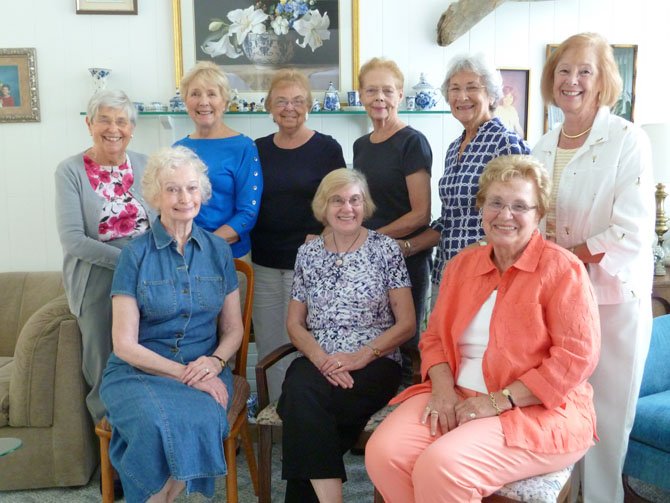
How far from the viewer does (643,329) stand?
189 centimetres

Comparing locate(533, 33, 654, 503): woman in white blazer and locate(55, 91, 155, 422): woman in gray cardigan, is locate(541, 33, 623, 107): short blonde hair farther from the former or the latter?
locate(55, 91, 155, 422): woman in gray cardigan

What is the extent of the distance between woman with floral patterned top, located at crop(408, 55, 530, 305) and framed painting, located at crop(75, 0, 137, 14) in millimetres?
2009

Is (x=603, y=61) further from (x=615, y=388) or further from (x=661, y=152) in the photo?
(x=661, y=152)

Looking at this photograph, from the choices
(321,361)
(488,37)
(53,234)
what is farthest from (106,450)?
(488,37)

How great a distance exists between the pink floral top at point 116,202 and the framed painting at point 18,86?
4.31ft

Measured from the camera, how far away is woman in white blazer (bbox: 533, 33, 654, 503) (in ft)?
5.94

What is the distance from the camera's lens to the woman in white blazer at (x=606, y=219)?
1811mm

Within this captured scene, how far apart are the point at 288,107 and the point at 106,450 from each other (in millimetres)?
1464

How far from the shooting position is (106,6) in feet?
11.0

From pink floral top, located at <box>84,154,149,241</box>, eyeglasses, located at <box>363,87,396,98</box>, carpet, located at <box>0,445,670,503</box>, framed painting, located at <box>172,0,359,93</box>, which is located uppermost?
framed painting, located at <box>172,0,359,93</box>

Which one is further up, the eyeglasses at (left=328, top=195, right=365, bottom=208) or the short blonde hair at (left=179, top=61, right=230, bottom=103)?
the short blonde hair at (left=179, top=61, right=230, bottom=103)

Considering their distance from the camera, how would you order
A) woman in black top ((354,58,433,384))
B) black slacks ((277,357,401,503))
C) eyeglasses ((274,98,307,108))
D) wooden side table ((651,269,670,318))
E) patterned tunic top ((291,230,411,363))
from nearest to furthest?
1. black slacks ((277,357,401,503))
2. patterned tunic top ((291,230,411,363))
3. woman in black top ((354,58,433,384))
4. eyeglasses ((274,98,307,108))
5. wooden side table ((651,269,670,318))

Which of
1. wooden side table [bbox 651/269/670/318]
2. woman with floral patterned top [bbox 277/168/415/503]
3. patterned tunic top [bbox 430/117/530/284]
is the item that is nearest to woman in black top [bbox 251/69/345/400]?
woman with floral patterned top [bbox 277/168/415/503]

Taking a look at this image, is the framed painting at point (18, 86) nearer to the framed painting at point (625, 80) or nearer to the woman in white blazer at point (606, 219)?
the woman in white blazer at point (606, 219)
